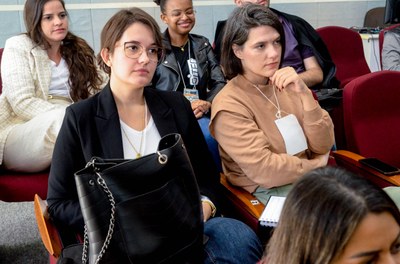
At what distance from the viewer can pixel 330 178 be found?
0.84 metres

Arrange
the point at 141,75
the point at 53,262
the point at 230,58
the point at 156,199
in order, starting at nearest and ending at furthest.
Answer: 1. the point at 156,199
2. the point at 53,262
3. the point at 141,75
4. the point at 230,58

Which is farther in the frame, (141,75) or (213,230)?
(141,75)

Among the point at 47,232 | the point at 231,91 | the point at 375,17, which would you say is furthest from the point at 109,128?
the point at 375,17

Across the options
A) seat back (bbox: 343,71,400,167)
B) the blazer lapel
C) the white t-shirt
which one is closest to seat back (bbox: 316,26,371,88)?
seat back (bbox: 343,71,400,167)

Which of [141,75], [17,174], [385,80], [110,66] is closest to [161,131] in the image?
[141,75]

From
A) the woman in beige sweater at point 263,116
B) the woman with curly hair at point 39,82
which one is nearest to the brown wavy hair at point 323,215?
the woman in beige sweater at point 263,116

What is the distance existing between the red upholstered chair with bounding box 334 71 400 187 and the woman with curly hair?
52.5 inches

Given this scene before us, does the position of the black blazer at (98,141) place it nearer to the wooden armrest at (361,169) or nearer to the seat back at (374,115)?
the wooden armrest at (361,169)

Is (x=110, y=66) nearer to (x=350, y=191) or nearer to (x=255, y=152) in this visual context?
(x=255, y=152)

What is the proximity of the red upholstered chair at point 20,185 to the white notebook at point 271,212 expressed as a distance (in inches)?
39.4

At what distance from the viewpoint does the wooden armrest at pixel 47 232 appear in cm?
126

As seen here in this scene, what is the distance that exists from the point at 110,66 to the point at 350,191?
3.55ft

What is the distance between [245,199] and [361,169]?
0.61 m

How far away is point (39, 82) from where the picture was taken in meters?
2.31
